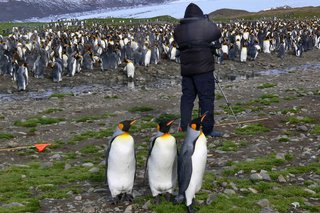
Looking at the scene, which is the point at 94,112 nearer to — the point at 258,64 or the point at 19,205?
the point at 19,205

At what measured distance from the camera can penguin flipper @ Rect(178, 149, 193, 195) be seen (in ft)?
16.5

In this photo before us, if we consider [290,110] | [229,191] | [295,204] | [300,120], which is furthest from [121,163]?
[290,110]

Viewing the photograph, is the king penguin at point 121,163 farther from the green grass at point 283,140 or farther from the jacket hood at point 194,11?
the green grass at point 283,140

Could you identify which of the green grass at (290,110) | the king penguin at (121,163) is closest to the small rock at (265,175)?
the king penguin at (121,163)

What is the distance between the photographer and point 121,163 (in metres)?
5.36

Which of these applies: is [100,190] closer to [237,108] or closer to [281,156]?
[281,156]

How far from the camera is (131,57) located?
22.5 m

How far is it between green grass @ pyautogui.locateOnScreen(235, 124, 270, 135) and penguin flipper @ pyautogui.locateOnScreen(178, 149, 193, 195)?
3817 mm

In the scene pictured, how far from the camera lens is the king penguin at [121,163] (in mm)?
5332

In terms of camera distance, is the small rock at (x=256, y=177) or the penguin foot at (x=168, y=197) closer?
the penguin foot at (x=168, y=197)

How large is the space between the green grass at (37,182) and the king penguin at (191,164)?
1.58 m

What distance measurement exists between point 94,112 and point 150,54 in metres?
10.0

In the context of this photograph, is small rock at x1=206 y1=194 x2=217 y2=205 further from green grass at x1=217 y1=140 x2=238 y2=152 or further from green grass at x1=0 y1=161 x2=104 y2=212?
green grass at x1=217 y1=140 x2=238 y2=152

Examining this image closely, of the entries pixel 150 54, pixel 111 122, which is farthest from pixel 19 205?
pixel 150 54
